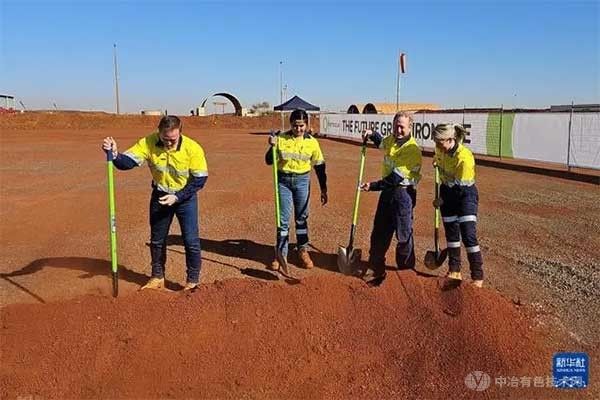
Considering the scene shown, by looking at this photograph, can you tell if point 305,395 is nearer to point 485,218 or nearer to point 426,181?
point 485,218

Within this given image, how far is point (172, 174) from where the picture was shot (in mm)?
5242

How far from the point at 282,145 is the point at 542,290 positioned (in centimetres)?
316

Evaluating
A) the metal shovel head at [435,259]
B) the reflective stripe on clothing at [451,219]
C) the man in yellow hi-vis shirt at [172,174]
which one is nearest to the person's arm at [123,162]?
the man in yellow hi-vis shirt at [172,174]

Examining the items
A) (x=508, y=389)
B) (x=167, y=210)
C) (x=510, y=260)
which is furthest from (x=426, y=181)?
(x=508, y=389)

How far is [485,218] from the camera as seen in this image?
9336 mm

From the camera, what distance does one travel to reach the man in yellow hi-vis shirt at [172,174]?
Answer: 507cm

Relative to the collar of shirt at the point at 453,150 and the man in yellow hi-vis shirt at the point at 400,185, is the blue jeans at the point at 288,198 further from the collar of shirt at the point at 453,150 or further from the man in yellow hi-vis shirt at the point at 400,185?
the collar of shirt at the point at 453,150

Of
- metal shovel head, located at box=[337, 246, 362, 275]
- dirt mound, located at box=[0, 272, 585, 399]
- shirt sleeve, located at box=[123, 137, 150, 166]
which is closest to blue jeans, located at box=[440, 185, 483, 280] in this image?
dirt mound, located at box=[0, 272, 585, 399]

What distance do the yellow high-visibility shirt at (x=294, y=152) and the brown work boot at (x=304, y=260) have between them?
3.20ft

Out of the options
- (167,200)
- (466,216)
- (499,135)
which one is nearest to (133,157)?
(167,200)

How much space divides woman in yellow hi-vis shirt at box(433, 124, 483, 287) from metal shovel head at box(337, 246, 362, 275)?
4.27 ft

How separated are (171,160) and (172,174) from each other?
0.47 feet

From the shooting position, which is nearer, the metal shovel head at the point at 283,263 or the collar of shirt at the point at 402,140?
the collar of shirt at the point at 402,140

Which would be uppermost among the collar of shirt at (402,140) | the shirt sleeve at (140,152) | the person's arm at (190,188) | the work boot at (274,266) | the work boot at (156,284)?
the collar of shirt at (402,140)
